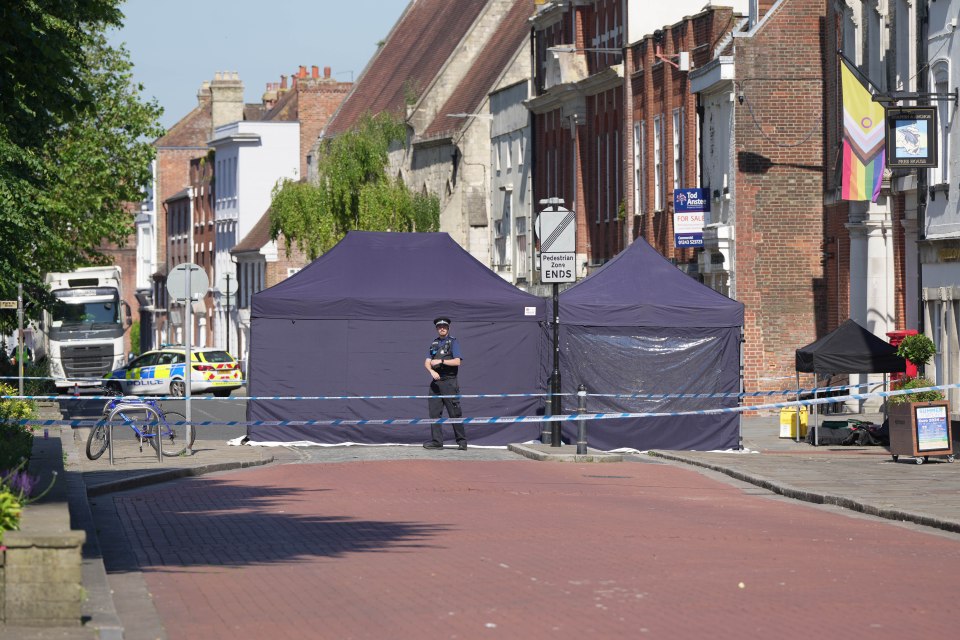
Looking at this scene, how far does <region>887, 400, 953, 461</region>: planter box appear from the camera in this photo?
2433 cm

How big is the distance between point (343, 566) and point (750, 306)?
93.6 feet

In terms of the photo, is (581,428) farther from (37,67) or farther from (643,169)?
(643,169)

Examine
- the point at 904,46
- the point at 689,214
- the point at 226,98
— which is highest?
the point at 226,98

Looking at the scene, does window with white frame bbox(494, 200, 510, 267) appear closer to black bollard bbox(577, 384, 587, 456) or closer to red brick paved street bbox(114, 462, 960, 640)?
black bollard bbox(577, 384, 587, 456)

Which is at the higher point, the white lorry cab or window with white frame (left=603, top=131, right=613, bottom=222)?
window with white frame (left=603, top=131, right=613, bottom=222)

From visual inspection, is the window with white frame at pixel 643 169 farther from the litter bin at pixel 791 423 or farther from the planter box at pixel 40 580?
the planter box at pixel 40 580

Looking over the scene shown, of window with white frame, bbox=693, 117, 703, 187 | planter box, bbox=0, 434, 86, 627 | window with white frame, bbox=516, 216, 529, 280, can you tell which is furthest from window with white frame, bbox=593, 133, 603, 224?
planter box, bbox=0, 434, 86, 627

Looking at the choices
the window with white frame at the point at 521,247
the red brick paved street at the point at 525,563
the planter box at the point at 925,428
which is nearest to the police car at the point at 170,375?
the window with white frame at the point at 521,247

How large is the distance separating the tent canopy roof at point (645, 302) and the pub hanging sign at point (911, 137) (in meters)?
4.31

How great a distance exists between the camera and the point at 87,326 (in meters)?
63.6

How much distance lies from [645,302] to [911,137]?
5.77 m

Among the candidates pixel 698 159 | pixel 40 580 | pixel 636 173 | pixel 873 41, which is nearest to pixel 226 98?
pixel 636 173

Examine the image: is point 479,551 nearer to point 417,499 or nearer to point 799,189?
point 417,499

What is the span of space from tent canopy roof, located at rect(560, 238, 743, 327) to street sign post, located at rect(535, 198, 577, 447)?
0.50 metres
